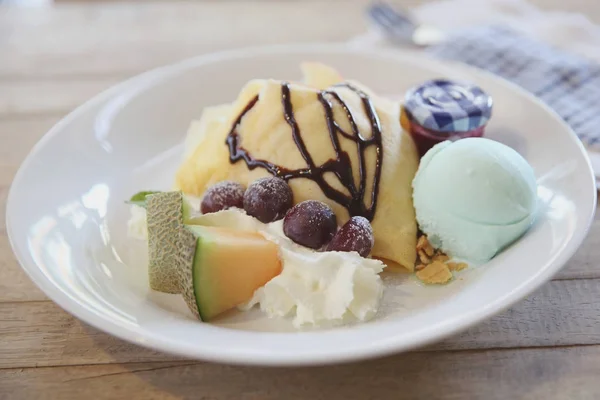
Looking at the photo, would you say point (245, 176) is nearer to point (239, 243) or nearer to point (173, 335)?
point (239, 243)

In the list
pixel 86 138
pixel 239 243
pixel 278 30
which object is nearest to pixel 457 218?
pixel 239 243

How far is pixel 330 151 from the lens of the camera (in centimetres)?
149

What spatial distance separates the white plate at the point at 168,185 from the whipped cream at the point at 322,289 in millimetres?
33

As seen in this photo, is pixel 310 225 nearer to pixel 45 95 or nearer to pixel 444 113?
pixel 444 113

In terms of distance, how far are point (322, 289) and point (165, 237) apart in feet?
1.12

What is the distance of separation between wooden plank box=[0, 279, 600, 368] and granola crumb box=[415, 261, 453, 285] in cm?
13

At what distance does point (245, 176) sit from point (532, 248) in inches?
28.4

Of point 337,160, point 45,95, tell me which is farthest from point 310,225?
point 45,95

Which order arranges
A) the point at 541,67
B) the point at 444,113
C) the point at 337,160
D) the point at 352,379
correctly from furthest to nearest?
the point at 541,67 < the point at 444,113 < the point at 337,160 < the point at 352,379

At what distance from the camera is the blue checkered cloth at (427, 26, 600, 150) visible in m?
1.93

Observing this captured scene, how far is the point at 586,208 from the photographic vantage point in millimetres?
1293

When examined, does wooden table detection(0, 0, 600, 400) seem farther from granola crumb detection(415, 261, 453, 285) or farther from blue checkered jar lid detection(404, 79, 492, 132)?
blue checkered jar lid detection(404, 79, 492, 132)

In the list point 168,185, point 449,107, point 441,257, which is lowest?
point 441,257

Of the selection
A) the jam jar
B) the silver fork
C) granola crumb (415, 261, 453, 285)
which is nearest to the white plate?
granola crumb (415, 261, 453, 285)
